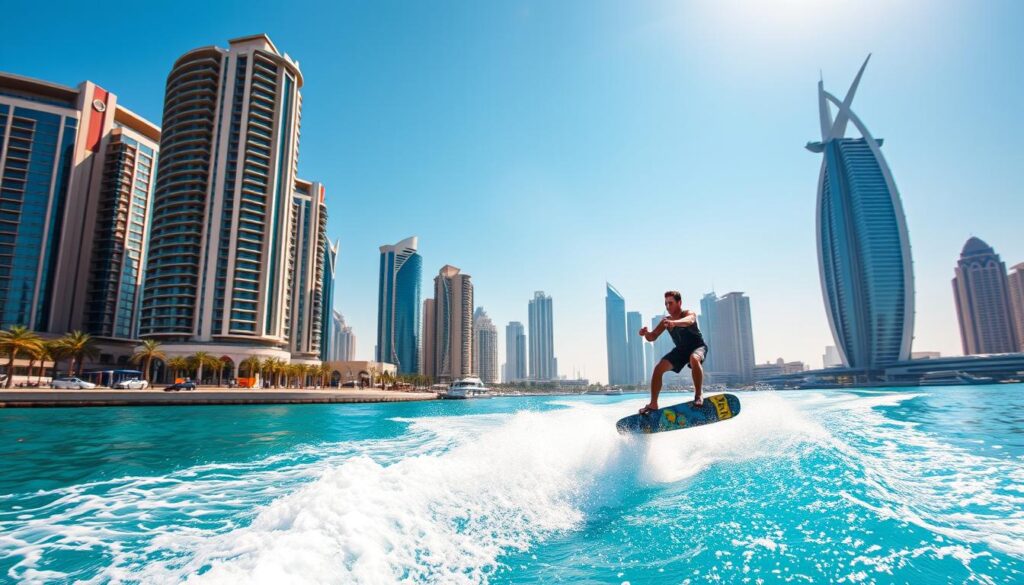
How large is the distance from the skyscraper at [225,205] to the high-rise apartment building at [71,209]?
14.7 meters

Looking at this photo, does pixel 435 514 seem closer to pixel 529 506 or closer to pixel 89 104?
pixel 529 506

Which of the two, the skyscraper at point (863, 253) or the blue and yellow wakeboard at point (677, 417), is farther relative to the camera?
the skyscraper at point (863, 253)

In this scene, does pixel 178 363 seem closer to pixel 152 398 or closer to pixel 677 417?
pixel 152 398

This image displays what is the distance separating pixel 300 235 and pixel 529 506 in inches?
5530

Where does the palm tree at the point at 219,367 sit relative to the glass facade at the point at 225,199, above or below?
below

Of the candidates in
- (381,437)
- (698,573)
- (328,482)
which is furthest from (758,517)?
(381,437)

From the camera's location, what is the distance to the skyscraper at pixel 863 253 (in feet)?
484

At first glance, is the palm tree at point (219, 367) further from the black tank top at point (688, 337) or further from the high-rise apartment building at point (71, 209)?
the black tank top at point (688, 337)

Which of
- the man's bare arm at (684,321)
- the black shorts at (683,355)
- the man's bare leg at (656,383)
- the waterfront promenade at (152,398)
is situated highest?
the man's bare arm at (684,321)

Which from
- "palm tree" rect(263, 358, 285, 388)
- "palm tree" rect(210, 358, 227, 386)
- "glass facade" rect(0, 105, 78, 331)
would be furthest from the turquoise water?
"glass facade" rect(0, 105, 78, 331)

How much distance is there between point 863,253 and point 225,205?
182m

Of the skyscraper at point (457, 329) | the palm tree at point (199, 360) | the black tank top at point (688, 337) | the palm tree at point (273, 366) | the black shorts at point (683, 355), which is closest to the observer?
the black shorts at point (683, 355)

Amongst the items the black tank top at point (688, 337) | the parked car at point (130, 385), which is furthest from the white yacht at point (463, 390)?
the black tank top at point (688, 337)

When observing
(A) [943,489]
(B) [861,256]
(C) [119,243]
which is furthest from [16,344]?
(B) [861,256]
